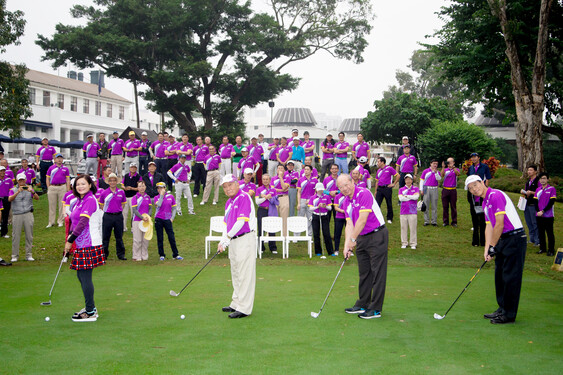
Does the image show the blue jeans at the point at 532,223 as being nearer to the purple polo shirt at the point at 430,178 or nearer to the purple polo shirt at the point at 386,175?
the purple polo shirt at the point at 430,178

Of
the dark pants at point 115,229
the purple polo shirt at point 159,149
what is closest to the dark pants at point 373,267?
the dark pants at point 115,229

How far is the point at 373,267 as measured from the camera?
7.16 meters

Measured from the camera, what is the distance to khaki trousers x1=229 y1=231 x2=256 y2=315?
7.16 metres

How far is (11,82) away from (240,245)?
61.9ft

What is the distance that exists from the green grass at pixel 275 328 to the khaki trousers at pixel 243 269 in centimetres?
29

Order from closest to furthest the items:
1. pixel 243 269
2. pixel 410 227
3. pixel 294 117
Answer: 1. pixel 243 269
2. pixel 410 227
3. pixel 294 117

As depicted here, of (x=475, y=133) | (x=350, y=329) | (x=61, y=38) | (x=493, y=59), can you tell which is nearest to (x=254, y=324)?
(x=350, y=329)

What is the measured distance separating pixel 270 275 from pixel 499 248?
5.04m

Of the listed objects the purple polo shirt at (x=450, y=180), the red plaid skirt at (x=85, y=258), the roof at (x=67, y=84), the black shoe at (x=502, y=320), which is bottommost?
the black shoe at (x=502, y=320)

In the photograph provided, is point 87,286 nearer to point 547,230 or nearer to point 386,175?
point 386,175

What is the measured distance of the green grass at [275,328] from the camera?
523cm

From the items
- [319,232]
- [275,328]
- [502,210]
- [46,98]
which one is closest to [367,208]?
[502,210]

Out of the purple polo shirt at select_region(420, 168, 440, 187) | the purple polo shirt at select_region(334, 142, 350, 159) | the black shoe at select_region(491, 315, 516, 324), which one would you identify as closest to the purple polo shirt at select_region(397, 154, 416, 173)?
the purple polo shirt at select_region(420, 168, 440, 187)

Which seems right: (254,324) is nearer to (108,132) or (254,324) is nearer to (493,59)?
(493,59)
